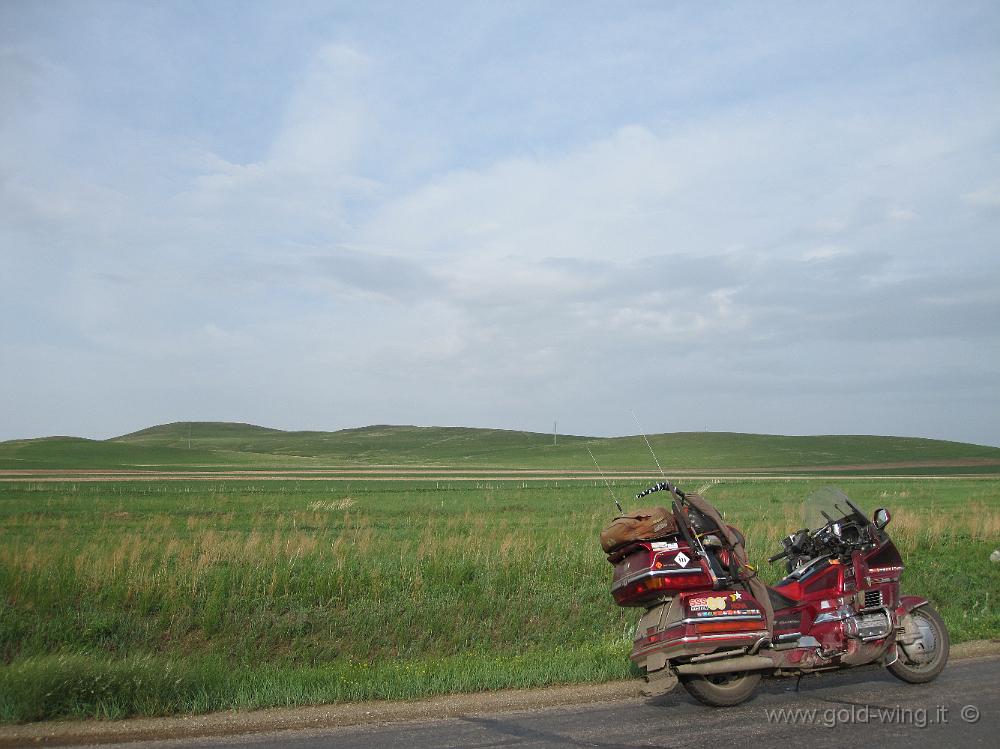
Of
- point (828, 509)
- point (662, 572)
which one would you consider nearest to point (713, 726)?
point (662, 572)

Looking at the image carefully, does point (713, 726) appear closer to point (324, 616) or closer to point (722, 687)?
point (722, 687)

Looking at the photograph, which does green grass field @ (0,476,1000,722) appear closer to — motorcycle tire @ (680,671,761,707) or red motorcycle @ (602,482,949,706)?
motorcycle tire @ (680,671,761,707)

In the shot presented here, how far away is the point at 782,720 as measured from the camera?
21.7 feet

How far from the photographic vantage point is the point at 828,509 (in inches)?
315

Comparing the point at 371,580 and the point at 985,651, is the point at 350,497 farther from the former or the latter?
the point at 985,651

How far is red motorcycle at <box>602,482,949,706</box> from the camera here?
6773 millimetres

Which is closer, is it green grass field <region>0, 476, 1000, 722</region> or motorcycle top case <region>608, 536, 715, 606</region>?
motorcycle top case <region>608, 536, 715, 606</region>

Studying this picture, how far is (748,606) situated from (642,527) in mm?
1103

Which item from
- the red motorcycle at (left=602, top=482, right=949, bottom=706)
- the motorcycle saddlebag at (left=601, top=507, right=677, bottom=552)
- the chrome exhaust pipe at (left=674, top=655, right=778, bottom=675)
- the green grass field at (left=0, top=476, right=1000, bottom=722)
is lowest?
the green grass field at (left=0, top=476, right=1000, bottom=722)

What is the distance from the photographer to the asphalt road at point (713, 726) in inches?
238

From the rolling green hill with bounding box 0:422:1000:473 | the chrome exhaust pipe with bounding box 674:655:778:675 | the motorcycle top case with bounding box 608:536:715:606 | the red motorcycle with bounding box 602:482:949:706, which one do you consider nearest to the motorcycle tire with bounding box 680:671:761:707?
the red motorcycle with bounding box 602:482:949:706

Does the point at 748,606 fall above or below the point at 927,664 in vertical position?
above

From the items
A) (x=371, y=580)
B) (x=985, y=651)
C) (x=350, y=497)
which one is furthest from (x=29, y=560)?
(x=350, y=497)

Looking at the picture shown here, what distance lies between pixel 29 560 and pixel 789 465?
A: 307 ft
